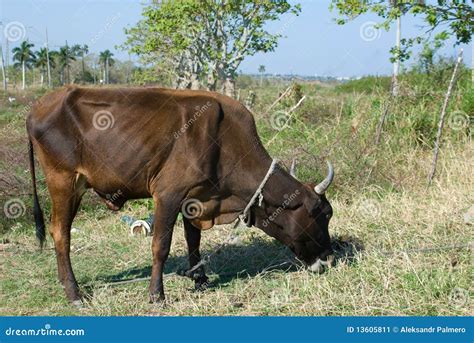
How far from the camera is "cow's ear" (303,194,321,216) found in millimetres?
5406

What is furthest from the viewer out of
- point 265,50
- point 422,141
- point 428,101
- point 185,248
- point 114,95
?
point 265,50

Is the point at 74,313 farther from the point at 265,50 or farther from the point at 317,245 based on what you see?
the point at 265,50

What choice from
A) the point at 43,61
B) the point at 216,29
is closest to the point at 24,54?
the point at 43,61

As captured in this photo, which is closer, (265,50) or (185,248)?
(185,248)

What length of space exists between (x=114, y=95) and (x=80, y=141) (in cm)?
51

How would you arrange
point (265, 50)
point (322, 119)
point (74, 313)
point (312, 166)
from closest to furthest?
point (74, 313) → point (312, 166) → point (322, 119) → point (265, 50)

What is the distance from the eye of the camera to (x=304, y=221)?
5422 millimetres

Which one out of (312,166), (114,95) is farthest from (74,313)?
(312,166)

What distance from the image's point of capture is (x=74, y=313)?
4.98 metres
